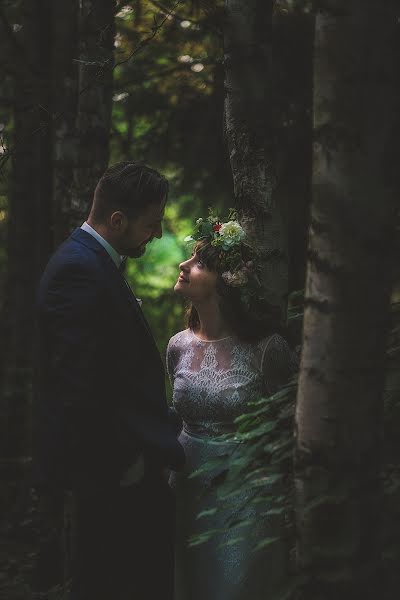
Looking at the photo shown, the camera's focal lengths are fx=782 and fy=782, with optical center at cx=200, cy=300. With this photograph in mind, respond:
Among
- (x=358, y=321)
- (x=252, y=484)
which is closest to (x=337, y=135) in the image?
(x=358, y=321)

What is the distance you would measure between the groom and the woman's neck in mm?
444

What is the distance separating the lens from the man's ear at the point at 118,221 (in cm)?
362

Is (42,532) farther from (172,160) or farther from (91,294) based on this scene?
(172,160)

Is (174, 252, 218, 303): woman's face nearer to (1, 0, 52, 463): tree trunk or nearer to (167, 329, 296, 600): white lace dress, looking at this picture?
(167, 329, 296, 600): white lace dress

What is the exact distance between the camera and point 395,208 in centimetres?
195

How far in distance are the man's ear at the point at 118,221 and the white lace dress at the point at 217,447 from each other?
30.8 inches

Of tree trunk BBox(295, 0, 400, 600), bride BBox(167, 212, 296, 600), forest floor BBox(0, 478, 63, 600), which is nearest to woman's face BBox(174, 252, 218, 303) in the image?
bride BBox(167, 212, 296, 600)

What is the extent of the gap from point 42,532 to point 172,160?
3.77 meters

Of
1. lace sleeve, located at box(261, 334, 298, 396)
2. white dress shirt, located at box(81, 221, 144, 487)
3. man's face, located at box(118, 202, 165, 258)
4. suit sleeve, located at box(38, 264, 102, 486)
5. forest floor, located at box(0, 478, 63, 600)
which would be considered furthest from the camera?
forest floor, located at box(0, 478, 63, 600)

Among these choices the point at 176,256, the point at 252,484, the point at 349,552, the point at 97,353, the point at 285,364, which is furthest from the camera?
the point at 176,256

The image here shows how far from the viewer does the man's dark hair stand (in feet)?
11.7

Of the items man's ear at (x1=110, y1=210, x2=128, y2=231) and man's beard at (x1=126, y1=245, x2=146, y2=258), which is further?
man's beard at (x1=126, y1=245, x2=146, y2=258)

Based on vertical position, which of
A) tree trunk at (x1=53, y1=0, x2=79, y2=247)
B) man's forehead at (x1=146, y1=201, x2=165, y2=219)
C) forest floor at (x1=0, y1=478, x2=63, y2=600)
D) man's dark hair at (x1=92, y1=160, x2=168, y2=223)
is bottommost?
forest floor at (x1=0, y1=478, x2=63, y2=600)

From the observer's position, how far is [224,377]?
152 inches
